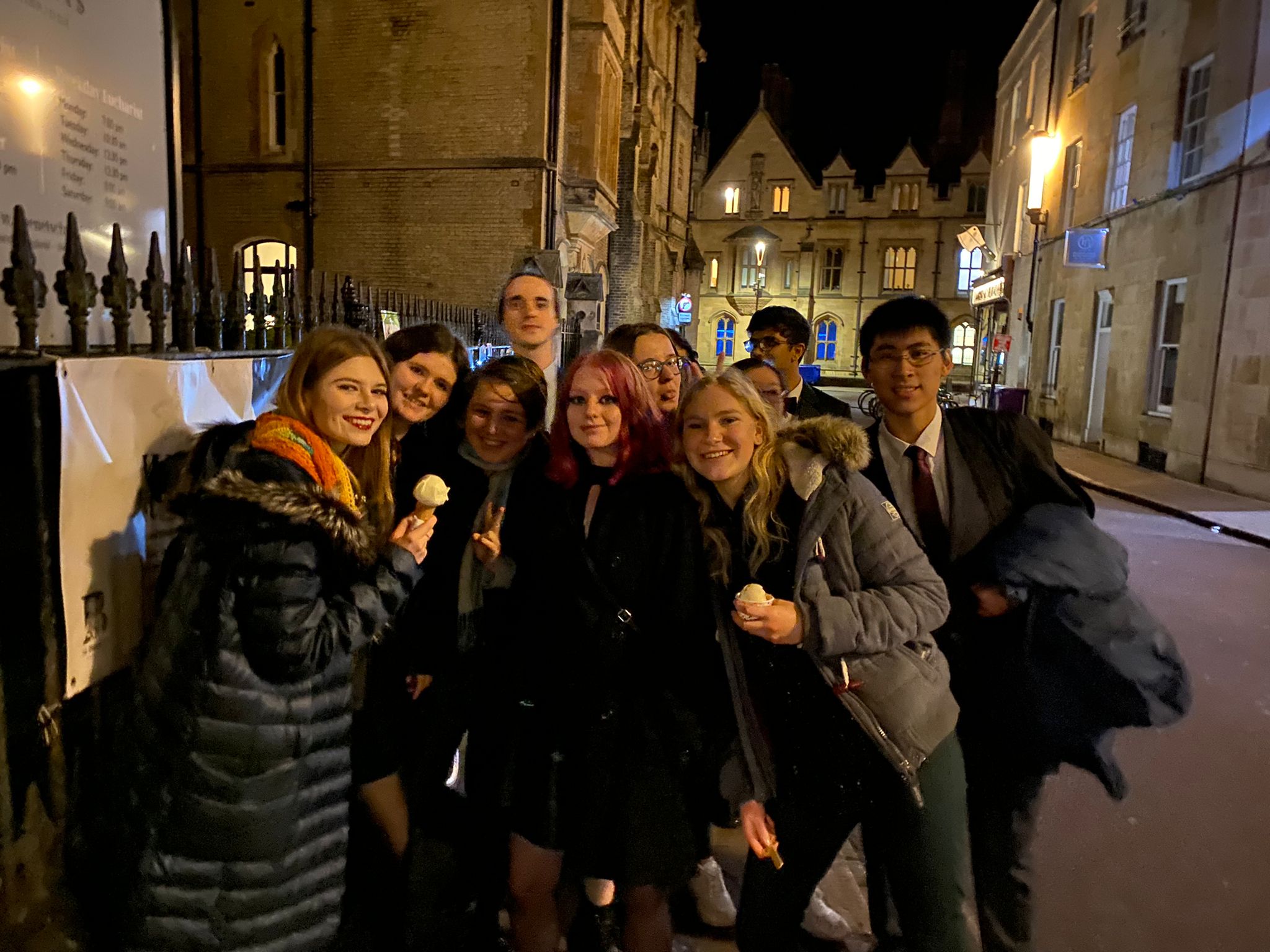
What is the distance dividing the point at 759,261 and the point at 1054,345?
2513cm

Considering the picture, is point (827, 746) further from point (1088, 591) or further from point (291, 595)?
point (291, 595)

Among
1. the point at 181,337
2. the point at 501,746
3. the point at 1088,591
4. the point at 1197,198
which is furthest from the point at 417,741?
the point at 1197,198

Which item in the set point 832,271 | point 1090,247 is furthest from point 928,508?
point 832,271

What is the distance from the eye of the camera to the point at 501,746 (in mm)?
2561

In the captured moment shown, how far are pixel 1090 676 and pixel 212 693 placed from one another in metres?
2.58

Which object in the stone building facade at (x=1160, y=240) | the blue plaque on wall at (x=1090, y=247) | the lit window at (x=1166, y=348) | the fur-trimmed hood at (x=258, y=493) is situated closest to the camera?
the fur-trimmed hood at (x=258, y=493)

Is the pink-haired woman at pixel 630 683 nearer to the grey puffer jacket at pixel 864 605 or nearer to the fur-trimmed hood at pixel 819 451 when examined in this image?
the grey puffer jacket at pixel 864 605

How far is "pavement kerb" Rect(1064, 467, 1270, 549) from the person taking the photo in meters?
9.34

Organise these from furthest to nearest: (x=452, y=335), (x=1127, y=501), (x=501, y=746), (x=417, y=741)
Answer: (x=1127, y=501) → (x=452, y=335) → (x=417, y=741) → (x=501, y=746)

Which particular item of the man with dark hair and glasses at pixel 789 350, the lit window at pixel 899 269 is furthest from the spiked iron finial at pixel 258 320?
the lit window at pixel 899 269

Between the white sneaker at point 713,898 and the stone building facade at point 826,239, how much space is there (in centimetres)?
4129

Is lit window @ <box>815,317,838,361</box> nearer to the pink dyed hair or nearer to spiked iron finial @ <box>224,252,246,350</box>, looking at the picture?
spiked iron finial @ <box>224,252,246,350</box>

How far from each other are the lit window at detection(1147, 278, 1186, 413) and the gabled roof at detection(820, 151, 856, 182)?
31.7 meters

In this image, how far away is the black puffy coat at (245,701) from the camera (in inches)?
78.5
